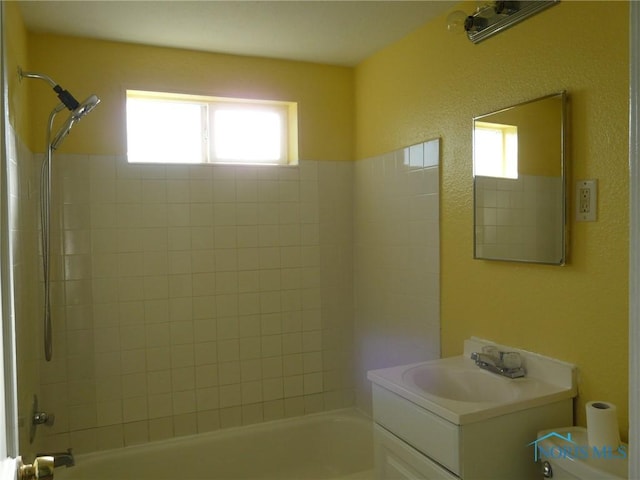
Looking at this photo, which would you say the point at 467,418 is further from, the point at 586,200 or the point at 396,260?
the point at 396,260

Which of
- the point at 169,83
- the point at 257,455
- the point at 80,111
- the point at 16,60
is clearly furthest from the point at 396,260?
the point at 16,60

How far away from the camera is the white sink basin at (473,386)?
164 centimetres

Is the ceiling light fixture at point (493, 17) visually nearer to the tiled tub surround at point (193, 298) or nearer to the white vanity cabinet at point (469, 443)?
the tiled tub surround at point (193, 298)

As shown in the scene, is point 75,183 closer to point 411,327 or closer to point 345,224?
point 345,224

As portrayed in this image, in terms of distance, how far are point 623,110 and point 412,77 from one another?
3.91ft

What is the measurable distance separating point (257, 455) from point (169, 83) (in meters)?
2.16

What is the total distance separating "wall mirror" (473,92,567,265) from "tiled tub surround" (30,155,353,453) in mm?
1172

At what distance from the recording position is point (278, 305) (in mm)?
2971

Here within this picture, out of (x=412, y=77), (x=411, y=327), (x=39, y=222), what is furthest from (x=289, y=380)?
(x=412, y=77)

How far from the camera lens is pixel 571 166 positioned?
5.65 feet

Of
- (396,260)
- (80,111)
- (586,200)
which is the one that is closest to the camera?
(586,200)

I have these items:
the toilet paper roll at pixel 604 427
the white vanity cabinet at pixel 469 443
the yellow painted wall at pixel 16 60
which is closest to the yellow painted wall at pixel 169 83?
the yellow painted wall at pixel 16 60

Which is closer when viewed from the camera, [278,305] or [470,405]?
[470,405]

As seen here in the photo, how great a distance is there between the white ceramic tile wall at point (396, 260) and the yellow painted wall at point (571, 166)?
9 centimetres
